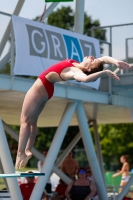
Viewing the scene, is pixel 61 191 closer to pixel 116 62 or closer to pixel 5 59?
pixel 5 59

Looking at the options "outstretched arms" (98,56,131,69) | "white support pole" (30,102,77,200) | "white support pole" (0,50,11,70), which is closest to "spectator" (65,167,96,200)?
"white support pole" (30,102,77,200)

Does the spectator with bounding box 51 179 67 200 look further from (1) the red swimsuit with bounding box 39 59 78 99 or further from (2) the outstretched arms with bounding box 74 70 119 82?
(2) the outstretched arms with bounding box 74 70 119 82

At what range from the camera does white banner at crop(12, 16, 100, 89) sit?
13.2 metres

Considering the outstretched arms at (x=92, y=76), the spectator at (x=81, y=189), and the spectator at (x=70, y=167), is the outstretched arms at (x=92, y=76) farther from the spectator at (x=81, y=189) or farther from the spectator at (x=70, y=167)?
the spectator at (x=70, y=167)

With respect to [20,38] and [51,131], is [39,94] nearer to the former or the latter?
[20,38]

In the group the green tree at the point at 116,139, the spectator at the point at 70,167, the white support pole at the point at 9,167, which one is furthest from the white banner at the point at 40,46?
the green tree at the point at 116,139

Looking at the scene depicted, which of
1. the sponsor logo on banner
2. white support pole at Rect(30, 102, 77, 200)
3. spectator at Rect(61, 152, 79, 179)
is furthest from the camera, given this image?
spectator at Rect(61, 152, 79, 179)

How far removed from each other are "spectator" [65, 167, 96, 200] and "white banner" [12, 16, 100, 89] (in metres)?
2.37

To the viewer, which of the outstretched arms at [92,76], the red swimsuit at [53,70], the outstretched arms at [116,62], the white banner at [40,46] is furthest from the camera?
the white banner at [40,46]

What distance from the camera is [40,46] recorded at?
13.8m

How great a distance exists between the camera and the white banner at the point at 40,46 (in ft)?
43.4

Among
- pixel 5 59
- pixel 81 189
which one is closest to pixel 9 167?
pixel 5 59

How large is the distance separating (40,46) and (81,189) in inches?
158

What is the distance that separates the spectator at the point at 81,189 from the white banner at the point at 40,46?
237 centimetres
